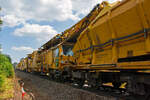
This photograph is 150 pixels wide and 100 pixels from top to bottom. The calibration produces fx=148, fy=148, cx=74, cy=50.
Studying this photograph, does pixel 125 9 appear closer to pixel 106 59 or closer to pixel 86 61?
pixel 106 59

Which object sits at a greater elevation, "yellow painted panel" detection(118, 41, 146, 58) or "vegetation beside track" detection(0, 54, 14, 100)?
"yellow painted panel" detection(118, 41, 146, 58)

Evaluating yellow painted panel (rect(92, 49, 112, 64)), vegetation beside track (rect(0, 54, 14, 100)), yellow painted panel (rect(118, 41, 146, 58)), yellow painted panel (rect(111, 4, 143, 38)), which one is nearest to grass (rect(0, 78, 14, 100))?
vegetation beside track (rect(0, 54, 14, 100))

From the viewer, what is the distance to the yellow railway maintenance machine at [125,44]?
12.6 feet

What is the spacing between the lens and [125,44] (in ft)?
15.4

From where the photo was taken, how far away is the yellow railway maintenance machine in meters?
3.85

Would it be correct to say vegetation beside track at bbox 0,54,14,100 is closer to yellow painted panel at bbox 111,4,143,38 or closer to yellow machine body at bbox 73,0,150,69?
yellow machine body at bbox 73,0,150,69

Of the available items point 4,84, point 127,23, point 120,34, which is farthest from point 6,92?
point 127,23

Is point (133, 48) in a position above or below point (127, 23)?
below

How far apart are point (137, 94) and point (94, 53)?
251cm

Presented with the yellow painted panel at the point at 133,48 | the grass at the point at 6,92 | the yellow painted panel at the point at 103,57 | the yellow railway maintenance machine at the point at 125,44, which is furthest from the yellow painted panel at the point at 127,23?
the grass at the point at 6,92

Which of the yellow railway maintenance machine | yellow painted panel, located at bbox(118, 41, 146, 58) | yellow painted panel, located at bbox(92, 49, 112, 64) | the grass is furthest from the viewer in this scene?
the grass

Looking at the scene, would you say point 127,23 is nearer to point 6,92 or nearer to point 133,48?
point 133,48

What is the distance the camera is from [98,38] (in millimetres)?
6059

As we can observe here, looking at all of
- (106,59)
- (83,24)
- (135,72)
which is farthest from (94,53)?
(83,24)
